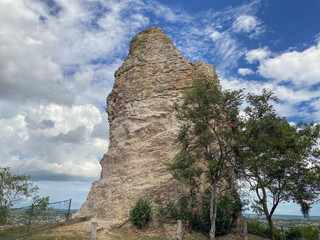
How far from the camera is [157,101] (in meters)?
23.3

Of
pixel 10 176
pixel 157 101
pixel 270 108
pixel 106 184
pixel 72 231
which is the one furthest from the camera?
pixel 157 101

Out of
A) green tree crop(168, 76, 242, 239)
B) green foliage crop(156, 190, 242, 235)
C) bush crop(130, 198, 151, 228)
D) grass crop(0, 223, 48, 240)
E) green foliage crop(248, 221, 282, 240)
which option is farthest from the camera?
A: green foliage crop(248, 221, 282, 240)

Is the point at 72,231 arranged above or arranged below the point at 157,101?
below

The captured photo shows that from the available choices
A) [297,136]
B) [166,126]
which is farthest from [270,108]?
[166,126]

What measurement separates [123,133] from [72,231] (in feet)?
32.5

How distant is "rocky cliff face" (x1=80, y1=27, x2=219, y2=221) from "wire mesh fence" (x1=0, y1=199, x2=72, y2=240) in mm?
4174

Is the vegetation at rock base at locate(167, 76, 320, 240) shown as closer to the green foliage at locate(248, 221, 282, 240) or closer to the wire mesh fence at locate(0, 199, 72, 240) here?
the green foliage at locate(248, 221, 282, 240)

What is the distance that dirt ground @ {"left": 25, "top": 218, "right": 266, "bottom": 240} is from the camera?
48.5 feet

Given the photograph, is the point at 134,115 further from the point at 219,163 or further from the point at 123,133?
the point at 219,163

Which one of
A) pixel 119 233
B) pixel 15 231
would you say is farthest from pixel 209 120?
pixel 15 231

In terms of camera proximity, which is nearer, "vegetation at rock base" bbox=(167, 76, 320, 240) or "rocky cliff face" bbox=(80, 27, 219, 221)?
"vegetation at rock base" bbox=(167, 76, 320, 240)

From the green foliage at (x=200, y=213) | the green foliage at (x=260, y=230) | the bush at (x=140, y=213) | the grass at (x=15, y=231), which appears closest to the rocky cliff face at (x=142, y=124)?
the green foliage at (x=200, y=213)

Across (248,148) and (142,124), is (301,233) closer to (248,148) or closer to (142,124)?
(248,148)

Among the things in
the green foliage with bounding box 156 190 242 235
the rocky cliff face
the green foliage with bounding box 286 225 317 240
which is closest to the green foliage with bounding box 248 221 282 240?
the green foliage with bounding box 286 225 317 240
